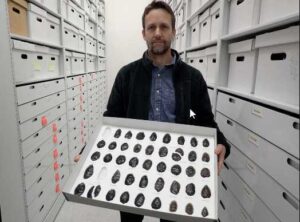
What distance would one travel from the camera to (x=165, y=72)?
1084mm

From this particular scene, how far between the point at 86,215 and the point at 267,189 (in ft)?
4.63

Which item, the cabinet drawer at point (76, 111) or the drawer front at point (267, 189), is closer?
the drawer front at point (267, 189)

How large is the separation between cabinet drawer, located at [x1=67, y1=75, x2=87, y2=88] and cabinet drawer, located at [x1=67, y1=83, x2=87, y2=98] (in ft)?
0.11

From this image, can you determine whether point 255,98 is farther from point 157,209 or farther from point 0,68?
point 0,68

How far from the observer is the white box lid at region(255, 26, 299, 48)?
0.70m

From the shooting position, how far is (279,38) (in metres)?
0.77

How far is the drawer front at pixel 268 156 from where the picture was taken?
26.9 inches

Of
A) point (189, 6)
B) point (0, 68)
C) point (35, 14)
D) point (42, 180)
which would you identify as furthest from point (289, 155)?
point (189, 6)

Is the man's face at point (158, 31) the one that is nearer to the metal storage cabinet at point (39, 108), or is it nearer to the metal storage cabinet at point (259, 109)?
the metal storage cabinet at point (259, 109)

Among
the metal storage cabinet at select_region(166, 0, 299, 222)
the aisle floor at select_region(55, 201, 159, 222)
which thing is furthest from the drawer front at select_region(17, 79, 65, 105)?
the metal storage cabinet at select_region(166, 0, 299, 222)

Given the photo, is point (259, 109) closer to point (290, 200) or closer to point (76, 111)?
point (290, 200)

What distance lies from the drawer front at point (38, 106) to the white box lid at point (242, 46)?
3.81 ft

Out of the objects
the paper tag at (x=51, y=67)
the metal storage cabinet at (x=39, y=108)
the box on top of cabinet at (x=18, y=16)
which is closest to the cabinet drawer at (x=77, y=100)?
the metal storage cabinet at (x=39, y=108)

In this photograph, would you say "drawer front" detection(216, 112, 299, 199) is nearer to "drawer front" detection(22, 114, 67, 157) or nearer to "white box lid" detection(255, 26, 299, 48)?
"white box lid" detection(255, 26, 299, 48)
